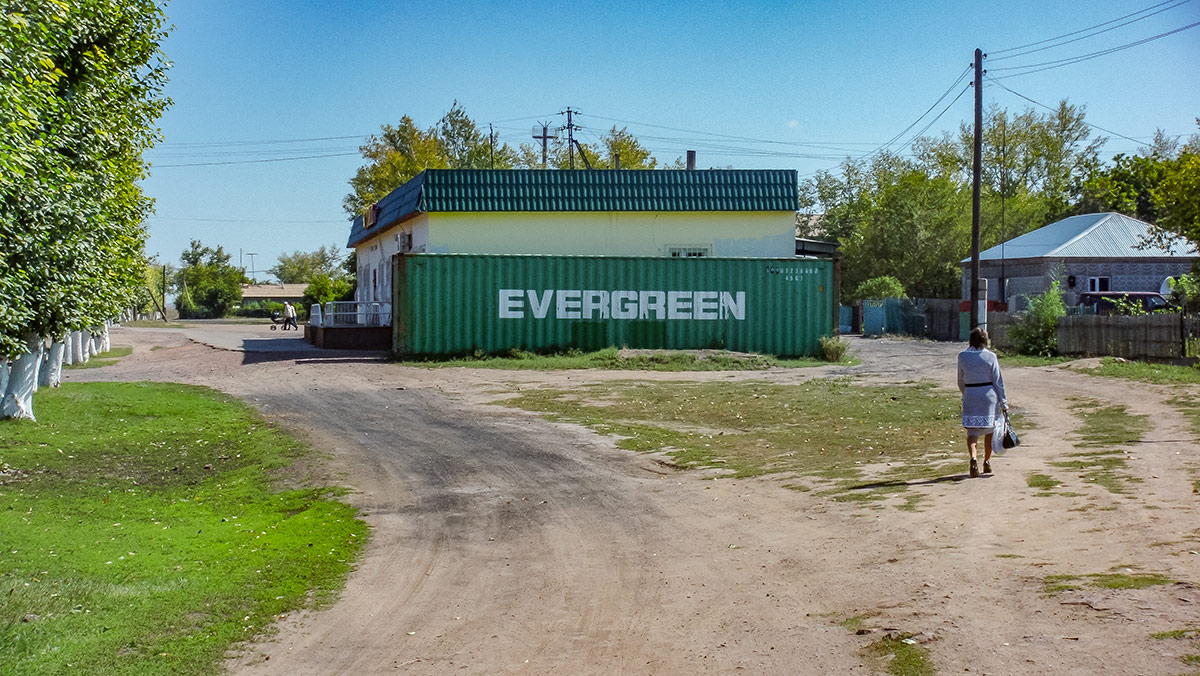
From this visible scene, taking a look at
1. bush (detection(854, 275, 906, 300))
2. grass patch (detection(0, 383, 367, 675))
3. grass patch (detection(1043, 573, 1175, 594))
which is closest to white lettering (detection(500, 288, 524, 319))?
grass patch (detection(0, 383, 367, 675))

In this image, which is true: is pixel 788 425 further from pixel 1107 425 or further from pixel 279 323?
pixel 279 323

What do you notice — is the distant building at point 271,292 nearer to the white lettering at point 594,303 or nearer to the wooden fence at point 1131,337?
the white lettering at point 594,303

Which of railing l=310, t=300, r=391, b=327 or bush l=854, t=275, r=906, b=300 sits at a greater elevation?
bush l=854, t=275, r=906, b=300

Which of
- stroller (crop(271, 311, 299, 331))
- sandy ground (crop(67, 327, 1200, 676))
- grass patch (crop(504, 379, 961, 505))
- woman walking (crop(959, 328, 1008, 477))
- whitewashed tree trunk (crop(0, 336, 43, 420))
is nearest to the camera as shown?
sandy ground (crop(67, 327, 1200, 676))

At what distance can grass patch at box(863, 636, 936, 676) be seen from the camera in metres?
5.59

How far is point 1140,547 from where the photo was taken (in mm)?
7469

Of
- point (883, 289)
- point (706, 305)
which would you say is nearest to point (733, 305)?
point (706, 305)

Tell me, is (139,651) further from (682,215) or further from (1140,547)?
(682,215)

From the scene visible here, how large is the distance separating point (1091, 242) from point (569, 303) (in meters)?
30.4

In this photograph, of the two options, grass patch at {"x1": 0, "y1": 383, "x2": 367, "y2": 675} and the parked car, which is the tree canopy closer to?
grass patch at {"x1": 0, "y1": 383, "x2": 367, "y2": 675}

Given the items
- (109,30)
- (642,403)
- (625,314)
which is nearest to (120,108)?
(109,30)

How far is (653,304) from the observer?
3105cm

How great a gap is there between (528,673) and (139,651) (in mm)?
2455

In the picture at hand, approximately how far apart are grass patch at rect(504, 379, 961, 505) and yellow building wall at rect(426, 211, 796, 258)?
484 inches
